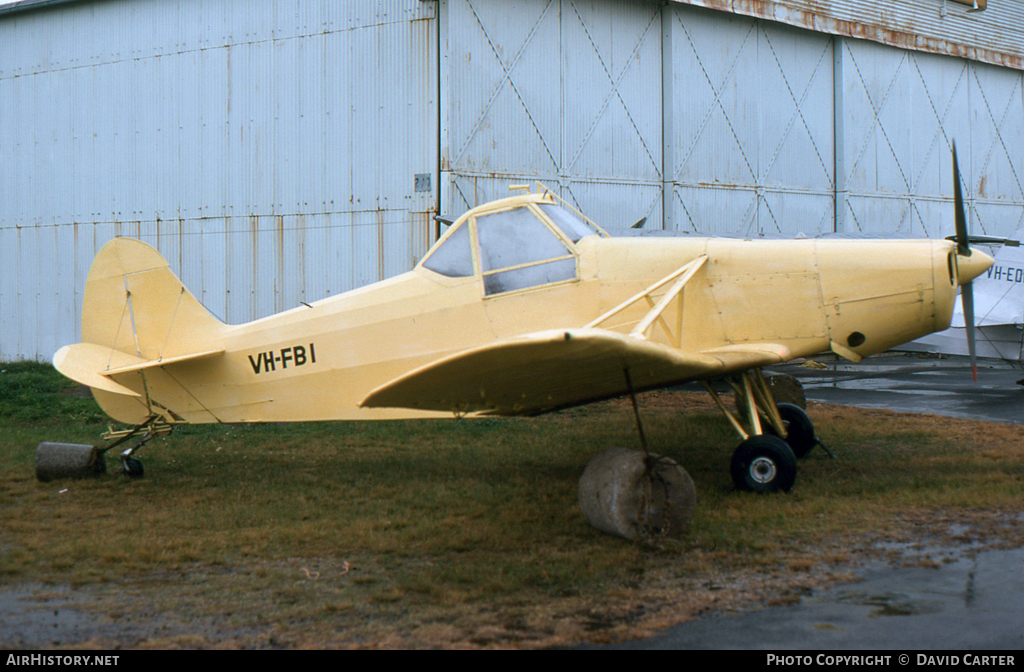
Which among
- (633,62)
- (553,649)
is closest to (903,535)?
(553,649)

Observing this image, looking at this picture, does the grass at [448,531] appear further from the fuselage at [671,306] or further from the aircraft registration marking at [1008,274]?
the aircraft registration marking at [1008,274]

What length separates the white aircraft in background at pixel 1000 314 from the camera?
1470 cm

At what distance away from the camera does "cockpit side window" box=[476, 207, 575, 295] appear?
734 cm

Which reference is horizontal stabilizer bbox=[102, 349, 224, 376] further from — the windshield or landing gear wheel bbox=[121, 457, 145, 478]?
the windshield

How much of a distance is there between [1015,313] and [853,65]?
30.6ft

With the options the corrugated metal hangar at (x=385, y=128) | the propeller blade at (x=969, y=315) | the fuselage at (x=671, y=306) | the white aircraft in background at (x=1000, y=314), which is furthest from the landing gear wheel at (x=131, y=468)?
the white aircraft in background at (x=1000, y=314)

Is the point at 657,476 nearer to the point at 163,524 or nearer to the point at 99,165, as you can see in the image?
the point at 163,524

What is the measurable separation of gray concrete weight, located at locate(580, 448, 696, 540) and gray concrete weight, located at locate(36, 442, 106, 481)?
5.42 metres

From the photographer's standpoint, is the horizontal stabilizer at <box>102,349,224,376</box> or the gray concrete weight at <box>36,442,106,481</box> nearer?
the horizontal stabilizer at <box>102,349,224,376</box>

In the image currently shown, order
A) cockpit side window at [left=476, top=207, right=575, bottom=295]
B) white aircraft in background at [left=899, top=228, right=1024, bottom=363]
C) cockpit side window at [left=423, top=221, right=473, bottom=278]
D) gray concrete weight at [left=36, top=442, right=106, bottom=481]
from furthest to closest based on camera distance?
1. white aircraft in background at [left=899, top=228, right=1024, bottom=363]
2. gray concrete weight at [left=36, top=442, right=106, bottom=481]
3. cockpit side window at [left=423, top=221, right=473, bottom=278]
4. cockpit side window at [left=476, top=207, right=575, bottom=295]

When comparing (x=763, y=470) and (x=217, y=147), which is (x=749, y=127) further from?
(x=763, y=470)

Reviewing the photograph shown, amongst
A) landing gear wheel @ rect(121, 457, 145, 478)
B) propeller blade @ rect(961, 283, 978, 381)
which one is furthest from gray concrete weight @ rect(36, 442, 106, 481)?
propeller blade @ rect(961, 283, 978, 381)

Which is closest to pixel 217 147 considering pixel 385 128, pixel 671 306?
pixel 385 128

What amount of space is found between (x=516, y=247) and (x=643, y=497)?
8.72ft
